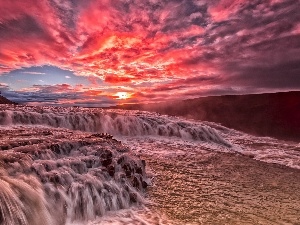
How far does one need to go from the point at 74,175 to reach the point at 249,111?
2653 inches

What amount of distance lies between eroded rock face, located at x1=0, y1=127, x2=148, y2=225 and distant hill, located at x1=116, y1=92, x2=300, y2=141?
46461 mm

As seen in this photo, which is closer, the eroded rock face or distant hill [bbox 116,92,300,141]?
the eroded rock face

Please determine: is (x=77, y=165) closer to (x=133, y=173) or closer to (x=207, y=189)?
(x=133, y=173)

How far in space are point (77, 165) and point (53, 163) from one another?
0.77m

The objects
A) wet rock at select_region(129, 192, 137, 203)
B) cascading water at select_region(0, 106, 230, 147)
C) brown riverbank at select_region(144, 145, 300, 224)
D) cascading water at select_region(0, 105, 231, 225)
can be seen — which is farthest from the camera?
cascading water at select_region(0, 106, 230, 147)

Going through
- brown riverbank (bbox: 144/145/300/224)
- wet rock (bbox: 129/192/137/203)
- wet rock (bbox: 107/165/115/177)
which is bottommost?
brown riverbank (bbox: 144/145/300/224)

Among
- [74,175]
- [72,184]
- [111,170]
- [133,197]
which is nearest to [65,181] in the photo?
[72,184]

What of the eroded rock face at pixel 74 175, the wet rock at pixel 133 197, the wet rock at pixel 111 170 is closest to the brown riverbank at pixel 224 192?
the wet rock at pixel 133 197

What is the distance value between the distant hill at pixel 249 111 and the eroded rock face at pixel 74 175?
4646 cm

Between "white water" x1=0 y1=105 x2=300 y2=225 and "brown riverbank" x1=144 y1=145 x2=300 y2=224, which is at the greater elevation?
"white water" x1=0 y1=105 x2=300 y2=225

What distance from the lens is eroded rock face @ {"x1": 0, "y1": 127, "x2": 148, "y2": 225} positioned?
6.57m

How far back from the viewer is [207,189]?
389 inches

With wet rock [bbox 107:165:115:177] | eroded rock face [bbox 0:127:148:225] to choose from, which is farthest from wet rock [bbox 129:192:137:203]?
wet rock [bbox 107:165:115:177]

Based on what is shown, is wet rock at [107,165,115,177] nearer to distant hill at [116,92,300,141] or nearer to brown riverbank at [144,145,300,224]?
brown riverbank at [144,145,300,224]
